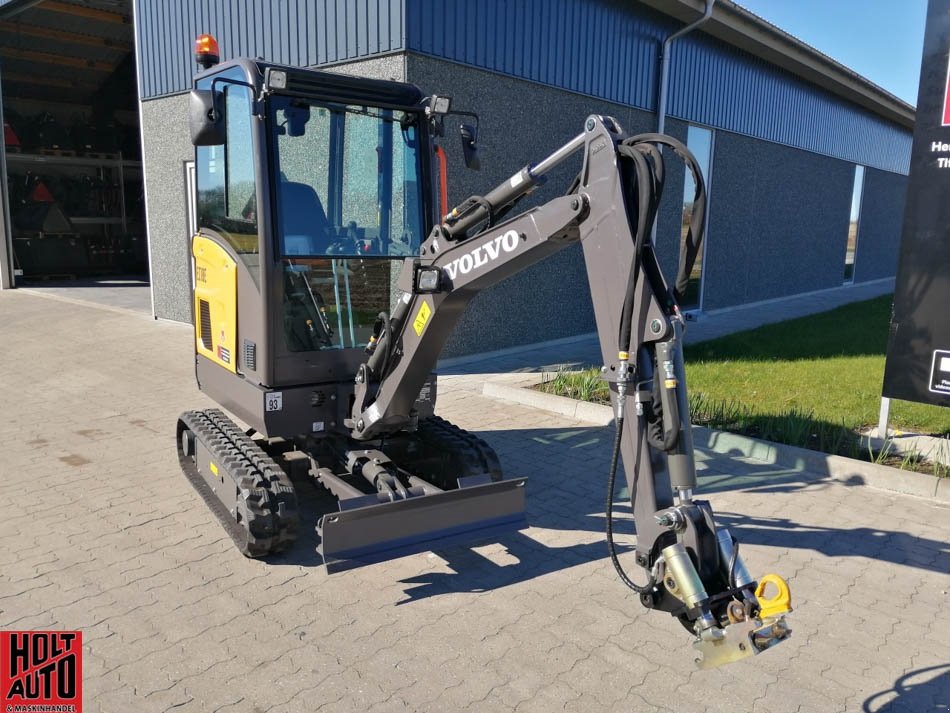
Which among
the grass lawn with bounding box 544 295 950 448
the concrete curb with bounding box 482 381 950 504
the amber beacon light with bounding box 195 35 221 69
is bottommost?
the concrete curb with bounding box 482 381 950 504

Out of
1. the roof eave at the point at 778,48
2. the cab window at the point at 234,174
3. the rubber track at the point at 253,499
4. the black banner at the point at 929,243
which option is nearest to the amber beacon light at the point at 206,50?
the cab window at the point at 234,174

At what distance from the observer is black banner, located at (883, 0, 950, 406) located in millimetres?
6133

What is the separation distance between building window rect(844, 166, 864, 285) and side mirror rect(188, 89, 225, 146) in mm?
20800

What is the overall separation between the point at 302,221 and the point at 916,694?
4.04 m

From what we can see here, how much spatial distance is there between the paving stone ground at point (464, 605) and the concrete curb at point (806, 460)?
0.14 m

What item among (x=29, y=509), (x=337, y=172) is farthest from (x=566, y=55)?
(x=29, y=509)

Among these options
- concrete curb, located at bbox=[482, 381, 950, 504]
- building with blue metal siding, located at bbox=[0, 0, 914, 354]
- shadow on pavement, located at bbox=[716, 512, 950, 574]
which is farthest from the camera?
building with blue metal siding, located at bbox=[0, 0, 914, 354]

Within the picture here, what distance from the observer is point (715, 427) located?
7.03 metres

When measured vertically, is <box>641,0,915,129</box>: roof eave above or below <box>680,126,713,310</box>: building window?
above

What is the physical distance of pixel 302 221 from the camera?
461 cm

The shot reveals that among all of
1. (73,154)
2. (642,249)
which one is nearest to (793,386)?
(642,249)

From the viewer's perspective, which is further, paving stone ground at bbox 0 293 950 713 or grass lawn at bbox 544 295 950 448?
grass lawn at bbox 544 295 950 448

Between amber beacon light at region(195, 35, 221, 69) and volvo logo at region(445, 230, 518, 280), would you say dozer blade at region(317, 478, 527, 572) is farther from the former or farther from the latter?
amber beacon light at region(195, 35, 221, 69)

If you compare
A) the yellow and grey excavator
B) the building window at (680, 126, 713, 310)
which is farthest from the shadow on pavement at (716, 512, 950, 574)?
the building window at (680, 126, 713, 310)
